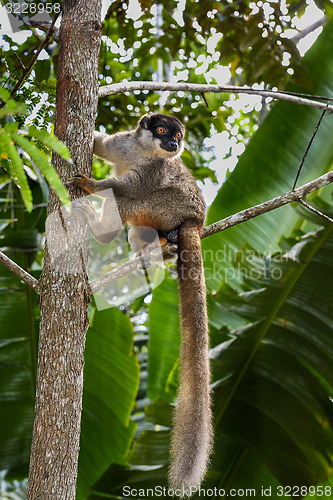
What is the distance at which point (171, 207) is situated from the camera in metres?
4.30

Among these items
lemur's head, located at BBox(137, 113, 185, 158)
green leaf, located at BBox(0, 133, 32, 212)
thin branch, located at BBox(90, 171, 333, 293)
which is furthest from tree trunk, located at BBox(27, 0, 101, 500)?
lemur's head, located at BBox(137, 113, 185, 158)

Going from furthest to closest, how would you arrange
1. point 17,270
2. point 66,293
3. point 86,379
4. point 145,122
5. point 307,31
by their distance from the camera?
point 307,31 < point 86,379 < point 145,122 < point 17,270 < point 66,293

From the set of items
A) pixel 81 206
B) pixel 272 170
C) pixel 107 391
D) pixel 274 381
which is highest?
pixel 81 206

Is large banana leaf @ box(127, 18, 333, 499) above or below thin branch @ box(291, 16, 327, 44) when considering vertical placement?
below

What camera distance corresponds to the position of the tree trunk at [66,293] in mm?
2244

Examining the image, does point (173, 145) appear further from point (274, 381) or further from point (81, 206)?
point (274, 381)

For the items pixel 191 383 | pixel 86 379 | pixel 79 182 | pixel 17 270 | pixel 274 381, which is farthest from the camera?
pixel 86 379

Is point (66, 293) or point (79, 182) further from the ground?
point (79, 182)

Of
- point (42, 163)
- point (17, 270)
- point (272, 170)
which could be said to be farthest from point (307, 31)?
point (42, 163)

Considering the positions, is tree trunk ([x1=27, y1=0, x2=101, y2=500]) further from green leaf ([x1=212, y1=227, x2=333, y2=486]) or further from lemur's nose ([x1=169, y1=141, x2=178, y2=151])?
green leaf ([x1=212, y1=227, x2=333, y2=486])

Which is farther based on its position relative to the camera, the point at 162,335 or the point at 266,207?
the point at 162,335

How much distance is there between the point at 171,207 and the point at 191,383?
5.83 ft

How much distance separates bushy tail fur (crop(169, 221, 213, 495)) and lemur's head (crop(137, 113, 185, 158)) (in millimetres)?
779

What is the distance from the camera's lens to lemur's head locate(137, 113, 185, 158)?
4.34 meters
